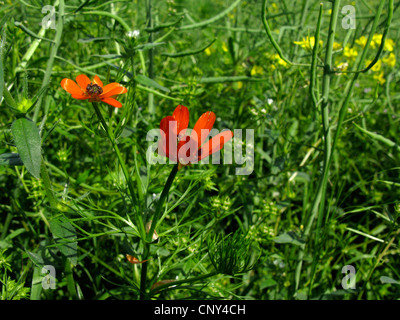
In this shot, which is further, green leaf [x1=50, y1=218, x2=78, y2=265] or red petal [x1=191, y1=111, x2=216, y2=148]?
green leaf [x1=50, y1=218, x2=78, y2=265]

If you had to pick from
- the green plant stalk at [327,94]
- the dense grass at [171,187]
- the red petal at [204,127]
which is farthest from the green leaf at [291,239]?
the red petal at [204,127]

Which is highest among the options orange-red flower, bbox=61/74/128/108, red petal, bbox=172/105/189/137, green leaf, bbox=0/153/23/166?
orange-red flower, bbox=61/74/128/108

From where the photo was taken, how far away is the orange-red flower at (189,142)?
24.5 inches

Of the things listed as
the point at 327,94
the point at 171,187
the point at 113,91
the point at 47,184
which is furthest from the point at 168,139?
the point at 327,94

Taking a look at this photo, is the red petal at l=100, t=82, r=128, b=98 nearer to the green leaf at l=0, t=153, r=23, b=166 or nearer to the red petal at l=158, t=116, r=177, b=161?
the red petal at l=158, t=116, r=177, b=161

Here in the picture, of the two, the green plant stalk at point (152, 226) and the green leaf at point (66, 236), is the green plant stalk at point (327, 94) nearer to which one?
the green plant stalk at point (152, 226)

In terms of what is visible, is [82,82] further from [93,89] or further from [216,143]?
[216,143]

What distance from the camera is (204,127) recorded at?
2.15 ft

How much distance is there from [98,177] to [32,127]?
0.61m

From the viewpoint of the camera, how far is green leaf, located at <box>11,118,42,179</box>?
24.3 inches

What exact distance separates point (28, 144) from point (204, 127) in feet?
1.02

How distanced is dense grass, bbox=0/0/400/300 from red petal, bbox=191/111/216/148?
0.10 meters

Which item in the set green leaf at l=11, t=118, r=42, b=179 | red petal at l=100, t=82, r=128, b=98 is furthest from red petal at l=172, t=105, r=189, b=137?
green leaf at l=11, t=118, r=42, b=179

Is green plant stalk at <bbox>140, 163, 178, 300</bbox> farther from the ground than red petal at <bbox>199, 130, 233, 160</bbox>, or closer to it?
closer to it
